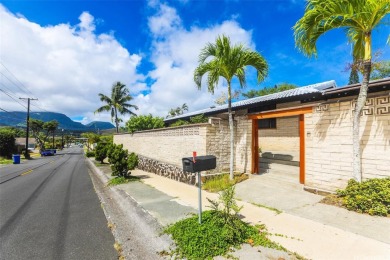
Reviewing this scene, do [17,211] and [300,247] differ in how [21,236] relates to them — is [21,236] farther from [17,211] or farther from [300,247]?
[300,247]

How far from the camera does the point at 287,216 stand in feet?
15.6

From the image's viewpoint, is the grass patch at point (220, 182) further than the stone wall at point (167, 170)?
No

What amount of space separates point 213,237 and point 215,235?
0.07 m

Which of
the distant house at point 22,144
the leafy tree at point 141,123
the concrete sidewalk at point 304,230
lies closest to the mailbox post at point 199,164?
the concrete sidewalk at point 304,230

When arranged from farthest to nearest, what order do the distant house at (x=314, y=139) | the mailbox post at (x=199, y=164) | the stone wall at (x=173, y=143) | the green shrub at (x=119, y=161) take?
1. the green shrub at (x=119, y=161)
2. the stone wall at (x=173, y=143)
3. the distant house at (x=314, y=139)
4. the mailbox post at (x=199, y=164)

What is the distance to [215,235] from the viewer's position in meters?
3.72

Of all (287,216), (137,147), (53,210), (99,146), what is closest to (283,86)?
(137,147)

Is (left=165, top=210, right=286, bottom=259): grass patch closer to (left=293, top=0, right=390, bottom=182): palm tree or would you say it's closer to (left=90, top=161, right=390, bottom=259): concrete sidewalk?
(left=90, top=161, right=390, bottom=259): concrete sidewalk

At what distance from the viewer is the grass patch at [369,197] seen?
14.7 ft

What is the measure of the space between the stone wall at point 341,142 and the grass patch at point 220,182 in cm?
246

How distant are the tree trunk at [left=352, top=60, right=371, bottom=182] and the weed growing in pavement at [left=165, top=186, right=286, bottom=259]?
117 inches

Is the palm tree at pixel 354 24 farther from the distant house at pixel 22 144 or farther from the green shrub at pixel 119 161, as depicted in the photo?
the distant house at pixel 22 144

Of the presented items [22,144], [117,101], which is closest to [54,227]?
[117,101]

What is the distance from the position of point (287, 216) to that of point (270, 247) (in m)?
1.57
